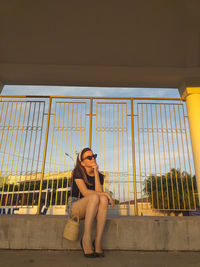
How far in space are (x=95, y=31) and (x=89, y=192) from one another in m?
2.81

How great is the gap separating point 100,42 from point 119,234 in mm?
3224

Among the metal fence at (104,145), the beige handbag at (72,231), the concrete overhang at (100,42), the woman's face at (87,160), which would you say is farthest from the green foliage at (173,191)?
the concrete overhang at (100,42)

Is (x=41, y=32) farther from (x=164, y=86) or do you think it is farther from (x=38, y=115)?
(x=164, y=86)

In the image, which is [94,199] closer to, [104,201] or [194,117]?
[104,201]

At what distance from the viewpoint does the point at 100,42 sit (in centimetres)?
341

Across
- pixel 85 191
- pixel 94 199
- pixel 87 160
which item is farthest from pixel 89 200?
pixel 87 160

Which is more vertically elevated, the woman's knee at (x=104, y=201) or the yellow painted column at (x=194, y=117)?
the yellow painted column at (x=194, y=117)

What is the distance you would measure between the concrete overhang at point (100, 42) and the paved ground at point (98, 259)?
3214 millimetres

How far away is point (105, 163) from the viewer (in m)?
3.23

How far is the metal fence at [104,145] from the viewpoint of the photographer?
3154mm

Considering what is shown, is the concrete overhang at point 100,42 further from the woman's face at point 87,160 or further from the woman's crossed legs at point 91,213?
the woman's crossed legs at point 91,213

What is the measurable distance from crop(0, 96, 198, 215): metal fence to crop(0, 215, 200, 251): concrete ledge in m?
0.81

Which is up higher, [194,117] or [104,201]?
[194,117]

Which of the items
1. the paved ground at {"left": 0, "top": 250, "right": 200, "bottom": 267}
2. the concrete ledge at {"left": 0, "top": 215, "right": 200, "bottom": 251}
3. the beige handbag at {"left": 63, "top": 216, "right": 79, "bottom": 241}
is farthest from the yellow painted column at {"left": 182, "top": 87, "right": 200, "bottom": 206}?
the beige handbag at {"left": 63, "top": 216, "right": 79, "bottom": 241}
